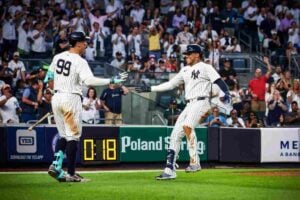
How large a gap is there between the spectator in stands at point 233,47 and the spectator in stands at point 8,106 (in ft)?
27.2

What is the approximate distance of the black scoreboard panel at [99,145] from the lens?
18625 millimetres

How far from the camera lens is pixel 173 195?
1153 cm

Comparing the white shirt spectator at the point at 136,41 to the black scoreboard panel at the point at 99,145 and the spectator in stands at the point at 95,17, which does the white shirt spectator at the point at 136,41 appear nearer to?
the spectator in stands at the point at 95,17

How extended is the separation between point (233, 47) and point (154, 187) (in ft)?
44.9

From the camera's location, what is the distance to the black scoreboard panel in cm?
1862

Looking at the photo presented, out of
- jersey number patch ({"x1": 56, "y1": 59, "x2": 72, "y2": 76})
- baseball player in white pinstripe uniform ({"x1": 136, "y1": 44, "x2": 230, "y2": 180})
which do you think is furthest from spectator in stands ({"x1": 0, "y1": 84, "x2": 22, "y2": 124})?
jersey number patch ({"x1": 56, "y1": 59, "x2": 72, "y2": 76})

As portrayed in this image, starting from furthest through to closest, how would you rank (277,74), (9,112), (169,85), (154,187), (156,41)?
1. (156,41)
2. (277,74)
3. (9,112)
4. (169,85)
5. (154,187)

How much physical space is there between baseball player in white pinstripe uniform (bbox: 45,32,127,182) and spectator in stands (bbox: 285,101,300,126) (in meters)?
9.90

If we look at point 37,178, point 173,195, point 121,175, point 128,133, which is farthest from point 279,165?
point 173,195

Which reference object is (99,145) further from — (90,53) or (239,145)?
(90,53)

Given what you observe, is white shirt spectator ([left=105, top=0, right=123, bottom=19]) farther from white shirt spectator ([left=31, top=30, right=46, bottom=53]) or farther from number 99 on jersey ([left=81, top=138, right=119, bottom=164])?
number 99 on jersey ([left=81, top=138, right=119, bottom=164])

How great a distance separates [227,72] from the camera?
77.3 ft

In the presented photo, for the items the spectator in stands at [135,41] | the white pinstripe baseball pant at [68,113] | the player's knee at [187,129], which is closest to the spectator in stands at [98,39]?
the spectator in stands at [135,41]

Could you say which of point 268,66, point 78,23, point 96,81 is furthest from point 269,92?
point 96,81
